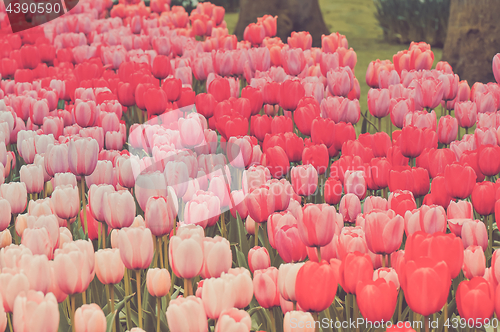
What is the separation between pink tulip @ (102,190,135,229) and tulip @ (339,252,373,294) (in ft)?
2.84

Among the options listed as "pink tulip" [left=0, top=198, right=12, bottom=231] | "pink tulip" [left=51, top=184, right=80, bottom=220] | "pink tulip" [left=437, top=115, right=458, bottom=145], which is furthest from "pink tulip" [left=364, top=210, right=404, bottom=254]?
"pink tulip" [left=437, top=115, right=458, bottom=145]

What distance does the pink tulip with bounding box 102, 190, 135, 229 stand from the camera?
7.14 feet

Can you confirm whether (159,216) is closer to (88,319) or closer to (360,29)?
(88,319)

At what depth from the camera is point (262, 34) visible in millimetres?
6316

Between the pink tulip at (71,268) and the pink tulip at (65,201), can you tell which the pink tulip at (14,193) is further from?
the pink tulip at (71,268)

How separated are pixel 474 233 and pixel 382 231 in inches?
14.9

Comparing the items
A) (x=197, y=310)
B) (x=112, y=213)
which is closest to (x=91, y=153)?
(x=112, y=213)

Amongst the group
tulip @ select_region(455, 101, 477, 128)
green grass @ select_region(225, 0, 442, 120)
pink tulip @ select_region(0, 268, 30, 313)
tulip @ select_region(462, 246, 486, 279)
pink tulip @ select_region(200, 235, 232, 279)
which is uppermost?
pink tulip @ select_region(0, 268, 30, 313)

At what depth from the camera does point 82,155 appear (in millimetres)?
2639

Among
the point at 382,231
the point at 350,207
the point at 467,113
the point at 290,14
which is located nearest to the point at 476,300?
the point at 382,231

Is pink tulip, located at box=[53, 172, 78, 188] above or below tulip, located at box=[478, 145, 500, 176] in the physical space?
above

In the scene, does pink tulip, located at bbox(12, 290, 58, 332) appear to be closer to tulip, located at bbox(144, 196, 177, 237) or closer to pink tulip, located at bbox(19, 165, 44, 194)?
tulip, located at bbox(144, 196, 177, 237)

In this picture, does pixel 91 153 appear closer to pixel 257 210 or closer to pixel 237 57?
pixel 257 210

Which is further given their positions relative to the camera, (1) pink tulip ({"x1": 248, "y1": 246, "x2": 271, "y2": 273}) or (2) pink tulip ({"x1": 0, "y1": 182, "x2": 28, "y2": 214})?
(2) pink tulip ({"x1": 0, "y1": 182, "x2": 28, "y2": 214})
